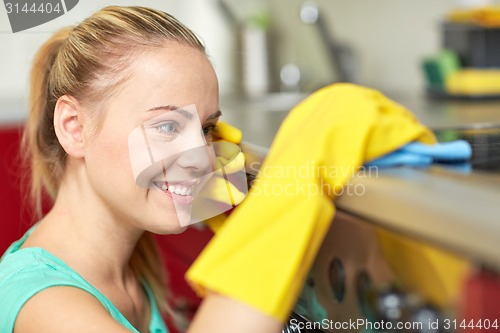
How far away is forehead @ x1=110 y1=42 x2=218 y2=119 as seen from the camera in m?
0.76

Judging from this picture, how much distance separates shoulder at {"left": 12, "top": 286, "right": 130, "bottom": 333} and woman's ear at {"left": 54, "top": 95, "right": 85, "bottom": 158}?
17 cm

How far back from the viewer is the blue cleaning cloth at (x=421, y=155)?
0.60 m

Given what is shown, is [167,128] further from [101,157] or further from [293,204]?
[293,204]

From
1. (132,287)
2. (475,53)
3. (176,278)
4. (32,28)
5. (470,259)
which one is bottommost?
(176,278)

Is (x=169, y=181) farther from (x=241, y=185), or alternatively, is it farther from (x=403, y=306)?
(x=403, y=306)

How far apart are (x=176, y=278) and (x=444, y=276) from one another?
112cm

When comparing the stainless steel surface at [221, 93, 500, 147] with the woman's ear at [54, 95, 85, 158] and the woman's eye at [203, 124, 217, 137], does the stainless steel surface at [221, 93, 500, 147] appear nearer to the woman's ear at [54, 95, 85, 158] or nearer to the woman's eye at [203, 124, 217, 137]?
the woman's eye at [203, 124, 217, 137]

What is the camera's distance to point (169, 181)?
759mm

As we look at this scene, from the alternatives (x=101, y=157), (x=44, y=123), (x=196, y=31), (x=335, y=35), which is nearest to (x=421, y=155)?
(x=101, y=157)

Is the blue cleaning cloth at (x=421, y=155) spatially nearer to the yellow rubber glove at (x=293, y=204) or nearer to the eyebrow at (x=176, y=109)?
the yellow rubber glove at (x=293, y=204)

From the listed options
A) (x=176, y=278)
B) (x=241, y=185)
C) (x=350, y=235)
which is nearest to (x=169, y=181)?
(x=241, y=185)

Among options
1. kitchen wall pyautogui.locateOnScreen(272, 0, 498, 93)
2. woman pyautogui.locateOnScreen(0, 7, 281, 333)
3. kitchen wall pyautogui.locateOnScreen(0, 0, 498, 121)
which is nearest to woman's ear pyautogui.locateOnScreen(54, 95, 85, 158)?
woman pyautogui.locateOnScreen(0, 7, 281, 333)

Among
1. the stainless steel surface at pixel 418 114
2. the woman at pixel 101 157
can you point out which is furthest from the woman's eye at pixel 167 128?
the stainless steel surface at pixel 418 114

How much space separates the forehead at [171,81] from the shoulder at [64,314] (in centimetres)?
19
